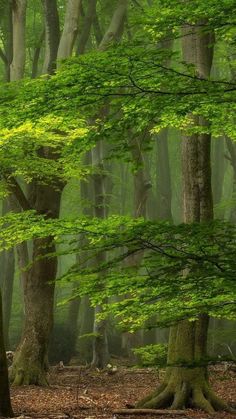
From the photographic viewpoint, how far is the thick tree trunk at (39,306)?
13.4 metres

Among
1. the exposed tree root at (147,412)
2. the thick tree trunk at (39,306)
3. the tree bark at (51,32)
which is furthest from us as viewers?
the tree bark at (51,32)

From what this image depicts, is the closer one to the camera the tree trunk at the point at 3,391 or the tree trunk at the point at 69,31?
the tree trunk at the point at 3,391

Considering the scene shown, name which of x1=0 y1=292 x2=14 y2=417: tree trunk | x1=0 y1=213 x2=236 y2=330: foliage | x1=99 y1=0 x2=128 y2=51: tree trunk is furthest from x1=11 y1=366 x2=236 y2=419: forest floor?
x1=99 y1=0 x2=128 y2=51: tree trunk

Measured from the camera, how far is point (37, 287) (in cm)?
1373

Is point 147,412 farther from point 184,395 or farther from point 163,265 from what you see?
point 163,265

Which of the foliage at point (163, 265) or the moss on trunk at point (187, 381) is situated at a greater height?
the foliage at point (163, 265)

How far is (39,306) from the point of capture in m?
13.8

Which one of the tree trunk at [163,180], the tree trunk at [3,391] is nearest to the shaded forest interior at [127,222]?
the tree trunk at [3,391]

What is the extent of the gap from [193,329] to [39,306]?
17.0ft

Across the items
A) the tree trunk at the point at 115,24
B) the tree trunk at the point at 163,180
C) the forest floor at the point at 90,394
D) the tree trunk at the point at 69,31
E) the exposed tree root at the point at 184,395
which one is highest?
the tree trunk at the point at 115,24

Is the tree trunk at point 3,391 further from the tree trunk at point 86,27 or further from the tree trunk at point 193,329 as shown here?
the tree trunk at point 86,27

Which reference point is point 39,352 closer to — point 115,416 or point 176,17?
point 115,416

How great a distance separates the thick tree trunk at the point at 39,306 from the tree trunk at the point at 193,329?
4.32 metres

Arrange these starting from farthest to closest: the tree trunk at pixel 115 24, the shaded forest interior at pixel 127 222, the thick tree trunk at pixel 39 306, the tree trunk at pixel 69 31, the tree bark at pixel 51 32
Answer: the tree trunk at pixel 115 24 < the tree bark at pixel 51 32 < the tree trunk at pixel 69 31 < the thick tree trunk at pixel 39 306 < the shaded forest interior at pixel 127 222
